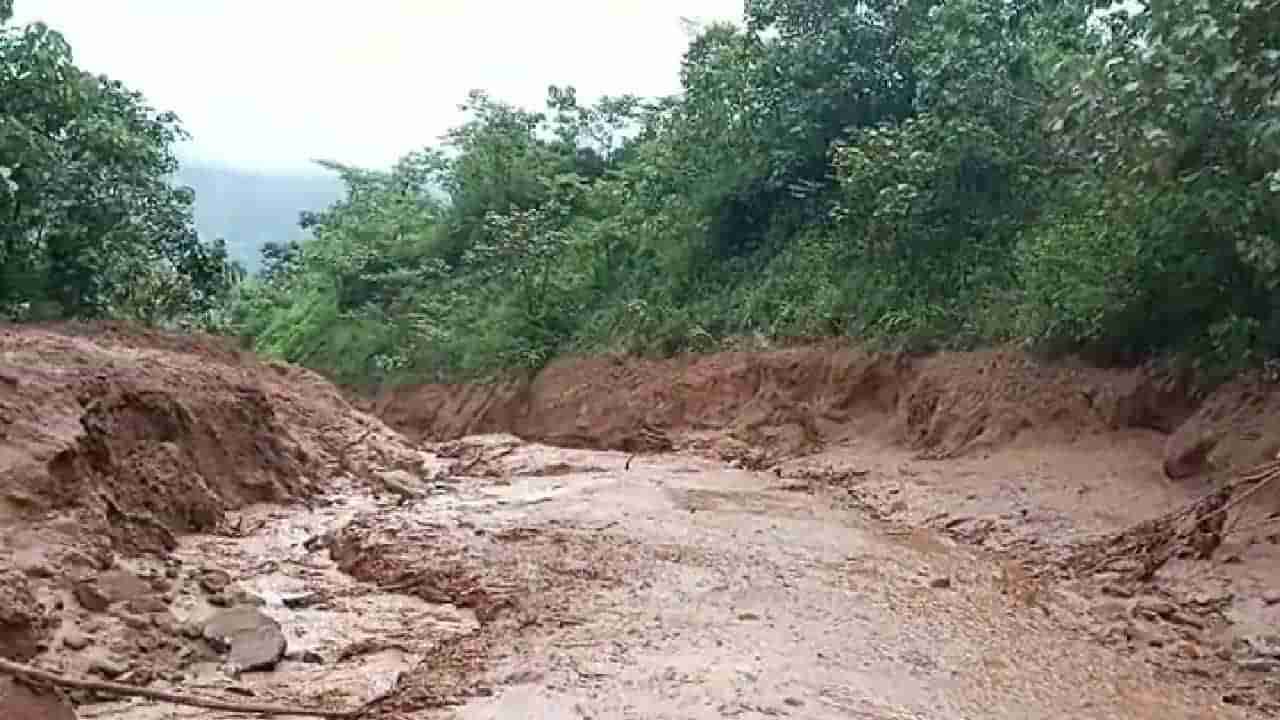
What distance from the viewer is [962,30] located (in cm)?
1639

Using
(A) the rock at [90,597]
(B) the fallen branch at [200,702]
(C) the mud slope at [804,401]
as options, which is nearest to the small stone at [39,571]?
(A) the rock at [90,597]

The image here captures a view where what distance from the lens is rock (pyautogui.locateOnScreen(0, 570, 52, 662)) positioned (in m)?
6.19

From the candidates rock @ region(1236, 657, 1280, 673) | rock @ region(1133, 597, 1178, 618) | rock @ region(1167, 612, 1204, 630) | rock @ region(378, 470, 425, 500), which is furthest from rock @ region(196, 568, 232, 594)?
rock @ region(1236, 657, 1280, 673)

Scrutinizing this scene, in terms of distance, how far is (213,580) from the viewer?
27.5 ft

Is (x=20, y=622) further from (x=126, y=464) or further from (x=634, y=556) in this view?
(x=634, y=556)

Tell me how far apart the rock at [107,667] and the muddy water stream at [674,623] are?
0.93ft

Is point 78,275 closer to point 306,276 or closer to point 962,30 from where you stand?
point 962,30

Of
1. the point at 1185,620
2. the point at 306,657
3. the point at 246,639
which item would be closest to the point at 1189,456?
the point at 1185,620

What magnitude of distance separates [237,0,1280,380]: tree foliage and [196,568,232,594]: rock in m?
6.95

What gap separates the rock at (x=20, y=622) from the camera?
619cm

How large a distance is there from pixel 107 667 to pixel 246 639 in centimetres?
92

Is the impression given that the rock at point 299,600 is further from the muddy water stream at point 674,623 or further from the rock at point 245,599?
the rock at point 245,599

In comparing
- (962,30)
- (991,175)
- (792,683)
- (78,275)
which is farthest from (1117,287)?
(78,275)

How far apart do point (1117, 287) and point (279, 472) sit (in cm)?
791
